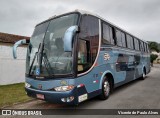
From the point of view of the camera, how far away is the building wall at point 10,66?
13.2m

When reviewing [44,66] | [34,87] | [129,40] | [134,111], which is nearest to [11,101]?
[34,87]

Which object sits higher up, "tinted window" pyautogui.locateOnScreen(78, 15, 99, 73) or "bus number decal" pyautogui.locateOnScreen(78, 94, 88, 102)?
"tinted window" pyautogui.locateOnScreen(78, 15, 99, 73)

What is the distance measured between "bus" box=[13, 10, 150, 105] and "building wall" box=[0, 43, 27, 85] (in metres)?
7.71

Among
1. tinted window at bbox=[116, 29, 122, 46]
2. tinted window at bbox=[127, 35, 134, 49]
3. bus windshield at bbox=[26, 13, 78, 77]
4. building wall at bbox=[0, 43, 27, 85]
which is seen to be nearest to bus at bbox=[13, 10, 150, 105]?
bus windshield at bbox=[26, 13, 78, 77]

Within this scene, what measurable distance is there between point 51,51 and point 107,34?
9.42 ft

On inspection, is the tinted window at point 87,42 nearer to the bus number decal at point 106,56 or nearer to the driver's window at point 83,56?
the driver's window at point 83,56

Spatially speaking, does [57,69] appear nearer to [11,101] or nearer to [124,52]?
[11,101]

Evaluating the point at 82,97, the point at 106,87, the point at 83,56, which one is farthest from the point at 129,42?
the point at 82,97

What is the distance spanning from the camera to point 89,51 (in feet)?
18.6

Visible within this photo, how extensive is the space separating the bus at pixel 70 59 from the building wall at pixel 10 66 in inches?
303

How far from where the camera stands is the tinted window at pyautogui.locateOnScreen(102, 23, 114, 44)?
22.4 ft

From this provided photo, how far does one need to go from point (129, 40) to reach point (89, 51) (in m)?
5.21

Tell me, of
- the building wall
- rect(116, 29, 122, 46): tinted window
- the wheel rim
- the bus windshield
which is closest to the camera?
the bus windshield

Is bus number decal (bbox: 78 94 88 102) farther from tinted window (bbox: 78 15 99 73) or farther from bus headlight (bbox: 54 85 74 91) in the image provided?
tinted window (bbox: 78 15 99 73)
